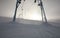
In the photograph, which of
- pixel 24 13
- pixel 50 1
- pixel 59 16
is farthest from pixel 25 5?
pixel 59 16

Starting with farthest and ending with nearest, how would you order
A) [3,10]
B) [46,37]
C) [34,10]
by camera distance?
[3,10] → [34,10] → [46,37]

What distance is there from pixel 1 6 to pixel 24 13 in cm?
36

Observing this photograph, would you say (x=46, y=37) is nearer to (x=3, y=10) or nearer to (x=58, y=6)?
(x=58, y=6)

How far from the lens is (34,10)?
150cm

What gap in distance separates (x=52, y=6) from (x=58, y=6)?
3.1 inches

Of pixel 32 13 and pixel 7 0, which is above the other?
pixel 7 0

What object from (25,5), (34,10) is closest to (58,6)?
(34,10)

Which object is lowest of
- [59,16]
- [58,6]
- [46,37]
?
[46,37]

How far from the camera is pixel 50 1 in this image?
5.11ft

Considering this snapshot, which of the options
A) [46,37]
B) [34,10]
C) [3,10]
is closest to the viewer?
[46,37]

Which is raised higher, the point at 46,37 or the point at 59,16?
the point at 59,16

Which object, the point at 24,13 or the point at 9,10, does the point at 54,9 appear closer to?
the point at 24,13

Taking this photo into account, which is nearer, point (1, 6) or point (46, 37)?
point (46, 37)

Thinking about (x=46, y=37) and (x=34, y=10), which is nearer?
(x=46, y=37)
